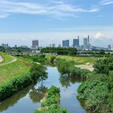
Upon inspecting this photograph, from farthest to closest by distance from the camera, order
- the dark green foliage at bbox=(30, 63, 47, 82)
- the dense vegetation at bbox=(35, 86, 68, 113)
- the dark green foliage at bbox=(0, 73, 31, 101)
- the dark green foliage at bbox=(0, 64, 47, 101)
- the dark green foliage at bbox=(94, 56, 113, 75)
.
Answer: the dark green foliage at bbox=(30, 63, 47, 82), the dark green foliage at bbox=(94, 56, 113, 75), the dark green foliage at bbox=(0, 64, 47, 101), the dark green foliage at bbox=(0, 73, 31, 101), the dense vegetation at bbox=(35, 86, 68, 113)

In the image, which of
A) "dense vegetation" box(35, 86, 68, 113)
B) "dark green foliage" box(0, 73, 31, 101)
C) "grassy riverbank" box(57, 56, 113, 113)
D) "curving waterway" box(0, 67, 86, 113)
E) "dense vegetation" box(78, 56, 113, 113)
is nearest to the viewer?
"dense vegetation" box(35, 86, 68, 113)

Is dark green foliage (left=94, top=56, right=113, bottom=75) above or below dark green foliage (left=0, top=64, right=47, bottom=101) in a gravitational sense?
above

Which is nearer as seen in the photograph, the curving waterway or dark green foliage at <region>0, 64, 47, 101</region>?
the curving waterway

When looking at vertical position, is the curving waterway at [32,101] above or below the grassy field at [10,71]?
below

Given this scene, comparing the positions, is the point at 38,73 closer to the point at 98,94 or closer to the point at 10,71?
the point at 10,71

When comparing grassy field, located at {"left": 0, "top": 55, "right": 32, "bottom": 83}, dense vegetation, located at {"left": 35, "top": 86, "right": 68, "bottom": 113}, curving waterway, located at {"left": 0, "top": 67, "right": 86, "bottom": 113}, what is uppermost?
dense vegetation, located at {"left": 35, "top": 86, "right": 68, "bottom": 113}

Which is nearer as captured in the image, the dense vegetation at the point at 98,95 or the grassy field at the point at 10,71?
the dense vegetation at the point at 98,95

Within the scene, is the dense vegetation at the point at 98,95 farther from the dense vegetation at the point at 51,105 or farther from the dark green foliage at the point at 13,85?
the dark green foliage at the point at 13,85

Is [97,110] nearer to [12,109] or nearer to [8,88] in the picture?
[12,109]

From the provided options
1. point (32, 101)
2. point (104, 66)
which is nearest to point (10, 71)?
point (32, 101)

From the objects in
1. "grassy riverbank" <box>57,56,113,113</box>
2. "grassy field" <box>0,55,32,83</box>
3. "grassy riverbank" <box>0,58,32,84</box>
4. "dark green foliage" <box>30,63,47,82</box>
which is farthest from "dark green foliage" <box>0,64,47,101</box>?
"grassy riverbank" <box>57,56,113,113</box>

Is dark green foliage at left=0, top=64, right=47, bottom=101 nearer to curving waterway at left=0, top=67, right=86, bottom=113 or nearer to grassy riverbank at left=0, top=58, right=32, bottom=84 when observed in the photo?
curving waterway at left=0, top=67, right=86, bottom=113

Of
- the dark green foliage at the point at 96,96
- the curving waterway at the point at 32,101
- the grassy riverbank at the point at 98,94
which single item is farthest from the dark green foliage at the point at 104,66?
the dark green foliage at the point at 96,96
